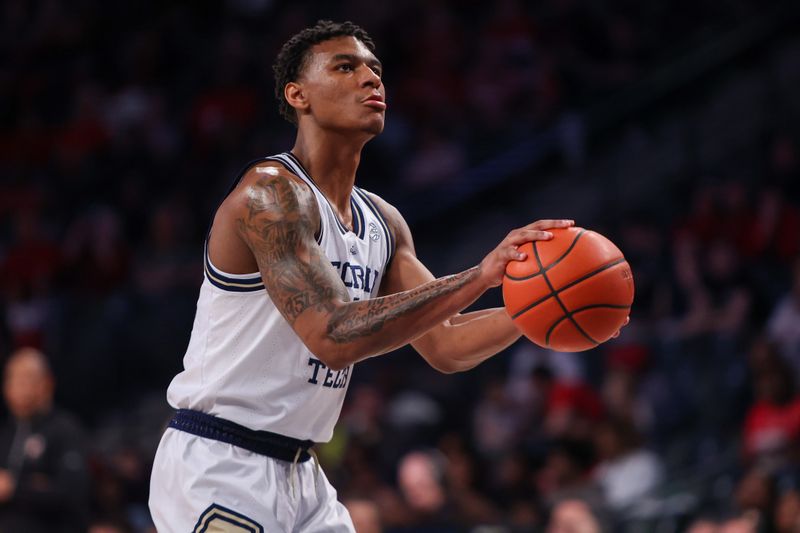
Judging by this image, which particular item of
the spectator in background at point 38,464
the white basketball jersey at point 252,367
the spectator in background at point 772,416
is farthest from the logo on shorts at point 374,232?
the spectator in background at point 772,416

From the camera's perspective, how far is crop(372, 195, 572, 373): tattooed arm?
4.38 metres

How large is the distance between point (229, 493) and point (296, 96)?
154cm

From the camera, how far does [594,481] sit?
8617 millimetres

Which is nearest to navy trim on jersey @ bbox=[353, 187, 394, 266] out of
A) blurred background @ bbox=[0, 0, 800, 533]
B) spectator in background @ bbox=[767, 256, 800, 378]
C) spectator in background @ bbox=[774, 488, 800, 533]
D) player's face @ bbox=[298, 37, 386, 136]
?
player's face @ bbox=[298, 37, 386, 136]

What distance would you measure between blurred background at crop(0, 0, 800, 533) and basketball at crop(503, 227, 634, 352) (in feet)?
12.7

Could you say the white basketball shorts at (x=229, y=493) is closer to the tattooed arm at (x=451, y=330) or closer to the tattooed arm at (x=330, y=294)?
the tattooed arm at (x=330, y=294)

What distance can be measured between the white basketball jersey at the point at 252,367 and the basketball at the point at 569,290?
76cm

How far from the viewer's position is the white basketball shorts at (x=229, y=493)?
392 cm

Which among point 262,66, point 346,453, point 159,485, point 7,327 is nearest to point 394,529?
point 346,453

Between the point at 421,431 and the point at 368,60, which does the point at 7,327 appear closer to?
the point at 421,431

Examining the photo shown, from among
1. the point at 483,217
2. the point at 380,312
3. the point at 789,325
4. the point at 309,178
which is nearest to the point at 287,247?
the point at 380,312

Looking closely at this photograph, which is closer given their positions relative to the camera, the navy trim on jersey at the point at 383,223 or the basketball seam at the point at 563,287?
the basketball seam at the point at 563,287

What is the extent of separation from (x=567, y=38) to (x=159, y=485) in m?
9.93

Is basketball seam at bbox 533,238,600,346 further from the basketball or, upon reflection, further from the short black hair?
the short black hair
